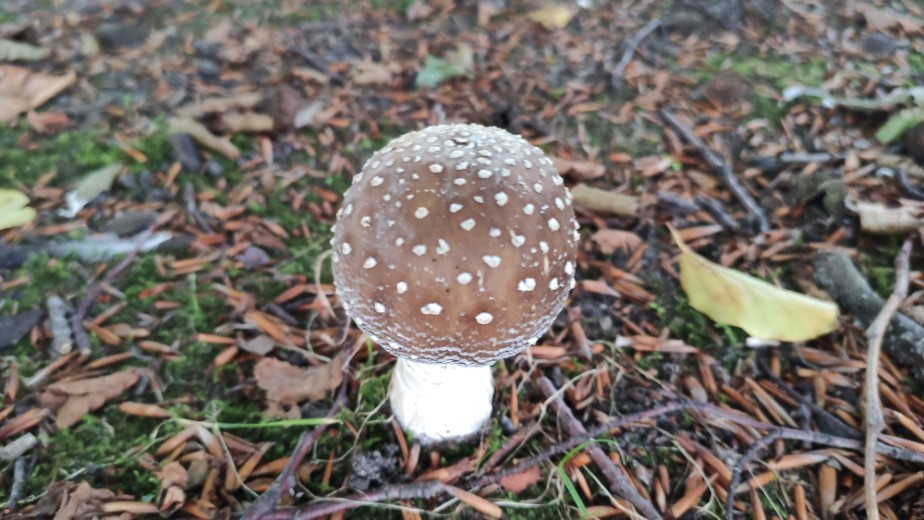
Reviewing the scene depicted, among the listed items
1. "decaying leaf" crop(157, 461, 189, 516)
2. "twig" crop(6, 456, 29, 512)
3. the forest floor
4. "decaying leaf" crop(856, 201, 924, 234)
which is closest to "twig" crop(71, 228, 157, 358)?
the forest floor

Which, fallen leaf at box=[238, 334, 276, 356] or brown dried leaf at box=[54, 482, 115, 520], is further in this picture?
fallen leaf at box=[238, 334, 276, 356]

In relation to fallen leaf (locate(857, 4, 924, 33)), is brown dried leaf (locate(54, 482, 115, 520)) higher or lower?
lower

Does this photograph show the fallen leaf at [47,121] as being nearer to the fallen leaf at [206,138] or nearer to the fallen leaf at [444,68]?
the fallen leaf at [206,138]

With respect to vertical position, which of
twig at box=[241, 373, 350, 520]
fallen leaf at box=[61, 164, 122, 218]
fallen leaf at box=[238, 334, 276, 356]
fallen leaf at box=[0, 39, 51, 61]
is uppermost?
fallen leaf at box=[0, 39, 51, 61]

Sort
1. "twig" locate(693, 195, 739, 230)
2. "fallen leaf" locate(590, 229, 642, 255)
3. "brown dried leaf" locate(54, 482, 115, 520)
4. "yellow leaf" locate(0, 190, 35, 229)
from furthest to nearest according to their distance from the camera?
1. "twig" locate(693, 195, 739, 230)
2. "fallen leaf" locate(590, 229, 642, 255)
3. "yellow leaf" locate(0, 190, 35, 229)
4. "brown dried leaf" locate(54, 482, 115, 520)

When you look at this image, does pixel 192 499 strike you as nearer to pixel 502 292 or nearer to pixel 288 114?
pixel 502 292

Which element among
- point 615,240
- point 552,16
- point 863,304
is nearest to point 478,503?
point 615,240

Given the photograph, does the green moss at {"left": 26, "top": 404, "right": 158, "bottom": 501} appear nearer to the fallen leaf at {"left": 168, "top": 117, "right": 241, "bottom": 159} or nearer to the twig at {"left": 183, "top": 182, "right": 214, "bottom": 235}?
the twig at {"left": 183, "top": 182, "right": 214, "bottom": 235}
